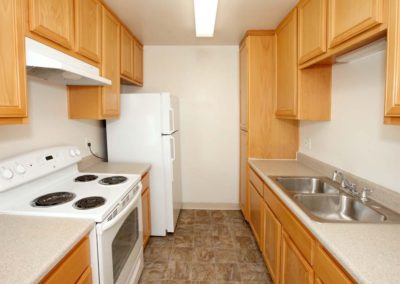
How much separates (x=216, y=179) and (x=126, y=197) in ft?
6.83

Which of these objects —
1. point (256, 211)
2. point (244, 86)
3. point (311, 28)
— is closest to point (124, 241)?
point (256, 211)

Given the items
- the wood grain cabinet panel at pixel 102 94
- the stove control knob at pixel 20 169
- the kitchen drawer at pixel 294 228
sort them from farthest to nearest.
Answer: the wood grain cabinet panel at pixel 102 94 < the stove control knob at pixel 20 169 < the kitchen drawer at pixel 294 228

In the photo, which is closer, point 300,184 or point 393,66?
point 393,66

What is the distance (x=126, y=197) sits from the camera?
1.84 m

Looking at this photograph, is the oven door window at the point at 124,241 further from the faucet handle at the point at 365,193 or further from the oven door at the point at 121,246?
the faucet handle at the point at 365,193

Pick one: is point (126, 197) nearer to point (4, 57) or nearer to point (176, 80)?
point (4, 57)

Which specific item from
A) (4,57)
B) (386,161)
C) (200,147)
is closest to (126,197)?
(4,57)

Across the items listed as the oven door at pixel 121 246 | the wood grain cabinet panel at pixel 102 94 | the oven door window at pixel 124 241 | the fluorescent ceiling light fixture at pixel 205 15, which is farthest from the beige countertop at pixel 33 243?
the fluorescent ceiling light fixture at pixel 205 15

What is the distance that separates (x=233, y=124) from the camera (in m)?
3.68

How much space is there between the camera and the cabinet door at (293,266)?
1.36 metres

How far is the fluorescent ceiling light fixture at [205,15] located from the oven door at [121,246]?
1601 mm

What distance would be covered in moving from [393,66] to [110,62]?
2.15m

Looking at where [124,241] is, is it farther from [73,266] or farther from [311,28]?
[311,28]

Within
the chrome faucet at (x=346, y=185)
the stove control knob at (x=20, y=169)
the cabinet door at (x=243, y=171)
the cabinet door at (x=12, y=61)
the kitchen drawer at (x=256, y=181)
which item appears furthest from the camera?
the cabinet door at (x=243, y=171)
